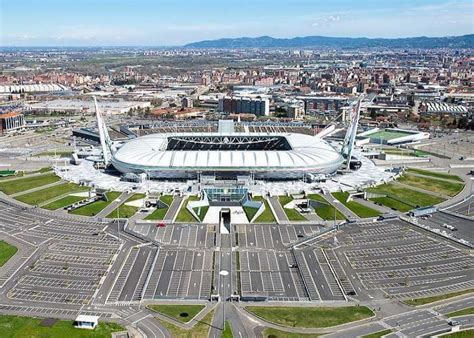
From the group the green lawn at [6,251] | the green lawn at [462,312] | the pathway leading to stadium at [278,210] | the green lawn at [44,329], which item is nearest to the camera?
the green lawn at [44,329]

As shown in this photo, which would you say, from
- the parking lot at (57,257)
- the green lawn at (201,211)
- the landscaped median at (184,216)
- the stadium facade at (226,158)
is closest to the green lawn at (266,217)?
the green lawn at (201,211)

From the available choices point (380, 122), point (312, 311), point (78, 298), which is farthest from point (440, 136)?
point (78, 298)

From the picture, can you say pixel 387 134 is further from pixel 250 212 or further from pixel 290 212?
pixel 250 212

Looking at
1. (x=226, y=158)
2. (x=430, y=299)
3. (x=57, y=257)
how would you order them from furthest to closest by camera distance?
1. (x=226, y=158)
2. (x=57, y=257)
3. (x=430, y=299)

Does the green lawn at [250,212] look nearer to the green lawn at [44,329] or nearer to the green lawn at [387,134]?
the green lawn at [44,329]

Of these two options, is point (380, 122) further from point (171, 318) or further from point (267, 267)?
point (171, 318)

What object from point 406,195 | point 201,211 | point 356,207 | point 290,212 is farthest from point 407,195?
point 201,211
